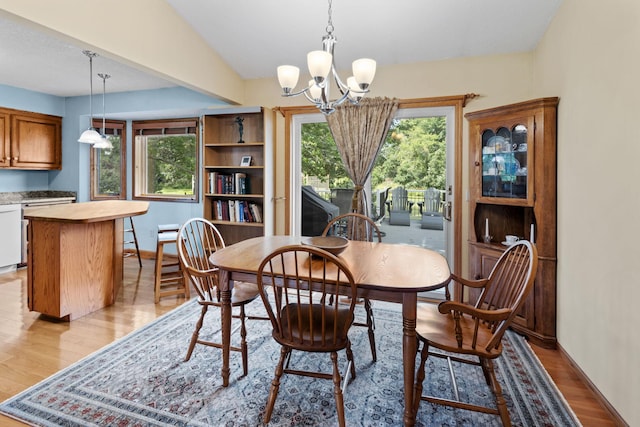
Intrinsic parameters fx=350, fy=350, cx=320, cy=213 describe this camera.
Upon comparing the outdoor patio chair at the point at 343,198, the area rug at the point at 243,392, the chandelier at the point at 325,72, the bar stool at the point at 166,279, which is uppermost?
→ the chandelier at the point at 325,72

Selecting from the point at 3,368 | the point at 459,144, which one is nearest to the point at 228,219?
the point at 3,368

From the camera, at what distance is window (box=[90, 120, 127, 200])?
532 cm

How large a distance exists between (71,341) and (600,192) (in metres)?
3.66

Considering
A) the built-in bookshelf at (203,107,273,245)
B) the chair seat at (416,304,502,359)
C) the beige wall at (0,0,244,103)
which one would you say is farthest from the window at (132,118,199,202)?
the chair seat at (416,304,502,359)

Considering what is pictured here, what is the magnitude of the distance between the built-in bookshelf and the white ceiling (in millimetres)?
649

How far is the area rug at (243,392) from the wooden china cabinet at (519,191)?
1.31ft

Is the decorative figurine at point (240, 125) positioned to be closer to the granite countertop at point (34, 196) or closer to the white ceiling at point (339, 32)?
the white ceiling at point (339, 32)

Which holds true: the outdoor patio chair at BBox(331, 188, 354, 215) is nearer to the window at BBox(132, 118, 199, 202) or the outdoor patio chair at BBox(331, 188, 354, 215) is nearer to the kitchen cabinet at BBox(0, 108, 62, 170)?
the window at BBox(132, 118, 199, 202)

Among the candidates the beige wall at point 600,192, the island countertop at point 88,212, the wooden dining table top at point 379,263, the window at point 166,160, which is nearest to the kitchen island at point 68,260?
the island countertop at point 88,212

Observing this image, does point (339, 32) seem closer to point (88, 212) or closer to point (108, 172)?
point (88, 212)

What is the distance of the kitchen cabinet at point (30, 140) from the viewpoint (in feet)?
14.8

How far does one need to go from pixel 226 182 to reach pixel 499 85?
3060 millimetres

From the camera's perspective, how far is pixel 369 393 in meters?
2.01

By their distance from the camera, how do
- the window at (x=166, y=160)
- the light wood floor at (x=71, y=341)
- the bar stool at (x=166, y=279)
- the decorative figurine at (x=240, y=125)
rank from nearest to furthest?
the light wood floor at (x=71, y=341)
the bar stool at (x=166, y=279)
the decorative figurine at (x=240, y=125)
the window at (x=166, y=160)
